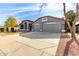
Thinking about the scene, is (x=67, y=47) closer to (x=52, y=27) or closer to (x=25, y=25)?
(x=52, y=27)

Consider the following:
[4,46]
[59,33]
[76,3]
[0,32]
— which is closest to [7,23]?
[0,32]

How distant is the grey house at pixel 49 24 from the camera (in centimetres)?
177

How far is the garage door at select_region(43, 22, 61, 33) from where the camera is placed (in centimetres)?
178

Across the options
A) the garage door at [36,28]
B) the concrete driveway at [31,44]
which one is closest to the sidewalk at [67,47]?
the concrete driveway at [31,44]

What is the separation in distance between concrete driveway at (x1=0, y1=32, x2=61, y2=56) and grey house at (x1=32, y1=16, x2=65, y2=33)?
0.04 meters

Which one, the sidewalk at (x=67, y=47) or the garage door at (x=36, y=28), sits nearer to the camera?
the sidewalk at (x=67, y=47)

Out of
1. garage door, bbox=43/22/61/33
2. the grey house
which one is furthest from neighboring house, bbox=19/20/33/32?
garage door, bbox=43/22/61/33

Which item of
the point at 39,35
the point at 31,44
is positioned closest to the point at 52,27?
the point at 39,35

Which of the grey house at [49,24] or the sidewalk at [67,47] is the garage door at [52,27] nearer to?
the grey house at [49,24]

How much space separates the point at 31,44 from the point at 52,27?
10.8 inches

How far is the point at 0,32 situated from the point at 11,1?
0.34 m

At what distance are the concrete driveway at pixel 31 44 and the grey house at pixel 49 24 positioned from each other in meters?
0.04

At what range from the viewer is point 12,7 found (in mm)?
1746

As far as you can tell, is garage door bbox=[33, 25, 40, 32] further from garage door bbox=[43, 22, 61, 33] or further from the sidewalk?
the sidewalk
